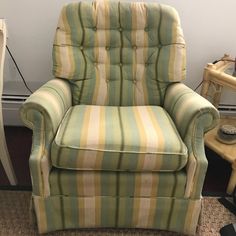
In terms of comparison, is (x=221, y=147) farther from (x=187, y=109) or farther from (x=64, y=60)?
(x=64, y=60)

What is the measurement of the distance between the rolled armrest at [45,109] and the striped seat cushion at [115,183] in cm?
19

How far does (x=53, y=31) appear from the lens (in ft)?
5.60

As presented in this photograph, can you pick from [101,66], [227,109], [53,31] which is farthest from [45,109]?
[227,109]

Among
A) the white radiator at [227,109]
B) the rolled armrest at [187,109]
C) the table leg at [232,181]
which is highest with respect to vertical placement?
the rolled armrest at [187,109]

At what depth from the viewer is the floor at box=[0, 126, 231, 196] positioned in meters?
1.48

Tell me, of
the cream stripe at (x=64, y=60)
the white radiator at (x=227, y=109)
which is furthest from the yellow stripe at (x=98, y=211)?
the white radiator at (x=227, y=109)

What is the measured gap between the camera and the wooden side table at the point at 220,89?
56.4 inches

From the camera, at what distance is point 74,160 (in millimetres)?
1033

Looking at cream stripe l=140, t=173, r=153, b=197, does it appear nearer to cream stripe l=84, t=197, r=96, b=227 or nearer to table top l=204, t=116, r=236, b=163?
cream stripe l=84, t=197, r=96, b=227

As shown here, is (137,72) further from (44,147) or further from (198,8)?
(44,147)

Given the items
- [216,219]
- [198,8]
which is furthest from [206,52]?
[216,219]

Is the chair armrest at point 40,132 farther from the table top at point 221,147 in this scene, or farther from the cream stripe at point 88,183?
the table top at point 221,147

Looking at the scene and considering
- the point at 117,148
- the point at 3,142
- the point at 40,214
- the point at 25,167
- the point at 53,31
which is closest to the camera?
the point at 117,148

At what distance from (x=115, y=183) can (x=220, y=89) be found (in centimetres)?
101
